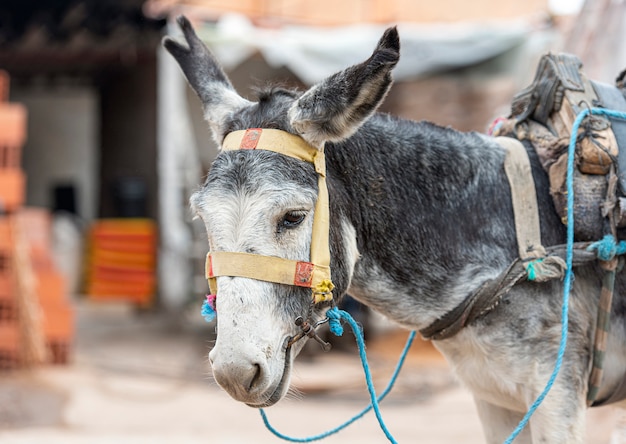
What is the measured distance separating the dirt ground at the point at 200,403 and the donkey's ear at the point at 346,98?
2.40 m

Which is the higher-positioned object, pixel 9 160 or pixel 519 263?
pixel 9 160

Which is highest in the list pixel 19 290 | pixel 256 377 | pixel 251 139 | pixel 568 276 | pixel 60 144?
pixel 60 144

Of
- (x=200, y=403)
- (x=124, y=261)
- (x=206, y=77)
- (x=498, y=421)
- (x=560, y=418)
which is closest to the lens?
(x=560, y=418)

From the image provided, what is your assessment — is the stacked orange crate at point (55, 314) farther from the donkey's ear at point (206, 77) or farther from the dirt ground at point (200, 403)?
the donkey's ear at point (206, 77)

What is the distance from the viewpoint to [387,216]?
246 centimetres

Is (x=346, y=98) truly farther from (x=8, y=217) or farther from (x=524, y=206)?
(x=8, y=217)

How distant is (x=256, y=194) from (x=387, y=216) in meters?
0.52

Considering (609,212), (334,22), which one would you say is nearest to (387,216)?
(609,212)

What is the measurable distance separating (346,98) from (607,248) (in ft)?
3.14

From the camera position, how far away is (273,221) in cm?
211

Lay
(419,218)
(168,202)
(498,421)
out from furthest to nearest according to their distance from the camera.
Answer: (168,202)
(498,421)
(419,218)

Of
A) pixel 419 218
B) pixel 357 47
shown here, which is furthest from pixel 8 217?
pixel 419 218

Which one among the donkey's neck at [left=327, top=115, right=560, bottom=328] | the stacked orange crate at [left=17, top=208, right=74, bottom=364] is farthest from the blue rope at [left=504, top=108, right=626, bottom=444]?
the stacked orange crate at [left=17, top=208, right=74, bottom=364]

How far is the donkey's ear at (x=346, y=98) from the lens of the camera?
2.09 m
